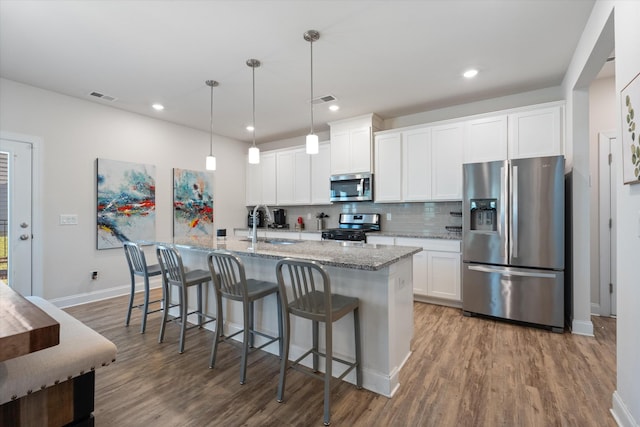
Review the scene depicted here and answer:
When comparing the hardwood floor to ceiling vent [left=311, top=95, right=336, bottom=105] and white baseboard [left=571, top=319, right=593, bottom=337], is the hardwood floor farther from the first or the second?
ceiling vent [left=311, top=95, right=336, bottom=105]

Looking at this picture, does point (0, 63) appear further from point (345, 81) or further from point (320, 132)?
point (320, 132)

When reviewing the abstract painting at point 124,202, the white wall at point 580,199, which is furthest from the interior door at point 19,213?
the white wall at point 580,199

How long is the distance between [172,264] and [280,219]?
332 centimetres

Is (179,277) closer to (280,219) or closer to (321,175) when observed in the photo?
(321,175)

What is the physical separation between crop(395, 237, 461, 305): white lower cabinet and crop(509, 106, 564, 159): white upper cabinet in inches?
50.3

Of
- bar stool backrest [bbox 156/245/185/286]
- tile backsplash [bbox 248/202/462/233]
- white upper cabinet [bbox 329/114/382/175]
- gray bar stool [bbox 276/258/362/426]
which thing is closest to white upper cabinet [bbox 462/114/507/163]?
tile backsplash [bbox 248/202/462/233]

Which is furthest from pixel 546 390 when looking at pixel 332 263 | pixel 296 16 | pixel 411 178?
pixel 296 16

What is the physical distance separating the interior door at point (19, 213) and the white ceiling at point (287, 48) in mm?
813

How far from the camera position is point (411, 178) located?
14.0 feet

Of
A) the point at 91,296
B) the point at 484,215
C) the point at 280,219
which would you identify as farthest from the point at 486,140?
the point at 91,296

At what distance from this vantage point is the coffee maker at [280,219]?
19.2ft

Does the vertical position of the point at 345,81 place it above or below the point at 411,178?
above

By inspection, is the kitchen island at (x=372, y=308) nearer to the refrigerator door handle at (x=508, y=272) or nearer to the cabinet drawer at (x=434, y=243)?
the refrigerator door handle at (x=508, y=272)

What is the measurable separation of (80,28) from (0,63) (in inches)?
52.0
